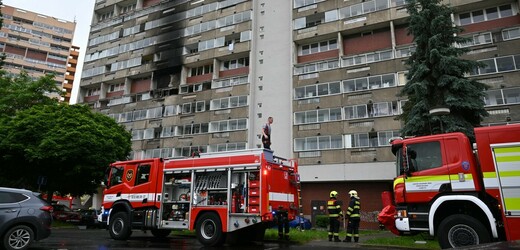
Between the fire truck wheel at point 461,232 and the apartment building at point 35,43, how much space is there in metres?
82.1

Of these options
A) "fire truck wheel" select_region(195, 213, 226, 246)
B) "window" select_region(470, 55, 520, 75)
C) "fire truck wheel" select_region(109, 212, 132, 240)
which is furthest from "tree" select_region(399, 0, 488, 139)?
"fire truck wheel" select_region(109, 212, 132, 240)

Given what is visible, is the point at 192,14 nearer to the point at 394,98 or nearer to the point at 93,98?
the point at 93,98

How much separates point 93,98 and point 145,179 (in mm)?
37778

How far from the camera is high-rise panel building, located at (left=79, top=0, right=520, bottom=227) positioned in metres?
26.4

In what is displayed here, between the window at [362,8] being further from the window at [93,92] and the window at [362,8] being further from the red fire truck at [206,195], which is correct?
the window at [93,92]

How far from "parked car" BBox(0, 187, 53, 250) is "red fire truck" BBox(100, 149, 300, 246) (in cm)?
433

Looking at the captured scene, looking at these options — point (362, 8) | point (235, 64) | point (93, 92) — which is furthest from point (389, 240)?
point (93, 92)

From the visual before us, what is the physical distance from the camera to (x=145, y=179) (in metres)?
13.9

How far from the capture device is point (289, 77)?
3278 cm

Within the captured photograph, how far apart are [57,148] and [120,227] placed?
11758mm

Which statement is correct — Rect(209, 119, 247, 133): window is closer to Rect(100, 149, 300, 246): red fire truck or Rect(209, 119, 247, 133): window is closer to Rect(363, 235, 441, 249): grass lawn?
Rect(100, 149, 300, 246): red fire truck

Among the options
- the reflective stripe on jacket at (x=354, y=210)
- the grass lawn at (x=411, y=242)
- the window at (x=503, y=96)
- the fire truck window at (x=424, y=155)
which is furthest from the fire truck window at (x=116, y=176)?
the window at (x=503, y=96)

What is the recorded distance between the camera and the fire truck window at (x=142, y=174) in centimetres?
1389

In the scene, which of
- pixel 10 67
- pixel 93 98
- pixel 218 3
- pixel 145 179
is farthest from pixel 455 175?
pixel 10 67
